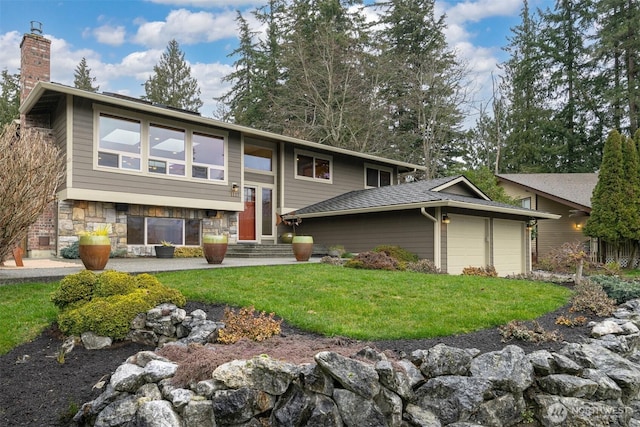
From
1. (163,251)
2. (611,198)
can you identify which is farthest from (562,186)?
(163,251)

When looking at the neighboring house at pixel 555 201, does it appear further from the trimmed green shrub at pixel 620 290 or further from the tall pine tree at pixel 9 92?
the tall pine tree at pixel 9 92

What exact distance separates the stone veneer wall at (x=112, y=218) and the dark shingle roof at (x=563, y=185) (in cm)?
1419

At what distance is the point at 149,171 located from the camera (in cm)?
1093

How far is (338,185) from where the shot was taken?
15.7 m

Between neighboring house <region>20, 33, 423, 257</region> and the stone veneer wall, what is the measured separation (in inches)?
0.9

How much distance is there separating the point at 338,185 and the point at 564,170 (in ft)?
59.9

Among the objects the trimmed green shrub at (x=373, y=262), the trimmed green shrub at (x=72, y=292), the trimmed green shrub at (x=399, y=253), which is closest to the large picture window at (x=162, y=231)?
the trimmed green shrub at (x=373, y=262)

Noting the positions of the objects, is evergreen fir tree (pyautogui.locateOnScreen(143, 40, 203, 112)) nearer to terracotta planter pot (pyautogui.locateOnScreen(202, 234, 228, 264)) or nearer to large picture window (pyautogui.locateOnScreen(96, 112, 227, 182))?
large picture window (pyautogui.locateOnScreen(96, 112, 227, 182))

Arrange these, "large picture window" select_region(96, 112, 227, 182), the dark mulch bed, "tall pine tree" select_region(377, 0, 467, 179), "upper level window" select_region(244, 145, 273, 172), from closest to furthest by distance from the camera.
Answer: the dark mulch bed, "large picture window" select_region(96, 112, 227, 182), "upper level window" select_region(244, 145, 273, 172), "tall pine tree" select_region(377, 0, 467, 179)

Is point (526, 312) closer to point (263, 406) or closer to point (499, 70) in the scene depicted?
point (263, 406)

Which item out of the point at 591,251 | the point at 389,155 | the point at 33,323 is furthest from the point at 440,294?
the point at 389,155

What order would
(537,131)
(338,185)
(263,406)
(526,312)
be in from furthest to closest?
(537,131), (338,185), (526,312), (263,406)

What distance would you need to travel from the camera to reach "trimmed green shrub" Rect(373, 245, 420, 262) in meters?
10.4

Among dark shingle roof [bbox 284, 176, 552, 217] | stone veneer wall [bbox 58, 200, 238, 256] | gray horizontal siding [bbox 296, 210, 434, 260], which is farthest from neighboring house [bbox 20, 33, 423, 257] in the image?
gray horizontal siding [bbox 296, 210, 434, 260]
